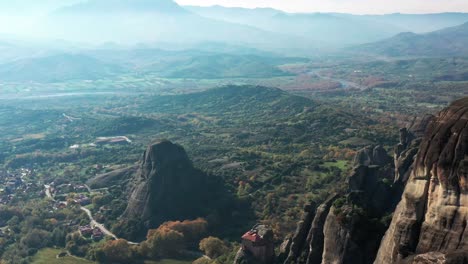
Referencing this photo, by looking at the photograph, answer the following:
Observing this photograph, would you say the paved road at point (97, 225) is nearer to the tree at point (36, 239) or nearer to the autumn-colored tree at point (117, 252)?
the tree at point (36, 239)

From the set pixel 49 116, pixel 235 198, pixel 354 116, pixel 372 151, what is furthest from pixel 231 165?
pixel 49 116

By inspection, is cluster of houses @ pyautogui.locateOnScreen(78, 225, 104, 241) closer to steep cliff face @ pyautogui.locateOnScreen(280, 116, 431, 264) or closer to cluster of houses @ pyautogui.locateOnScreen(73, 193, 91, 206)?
cluster of houses @ pyautogui.locateOnScreen(73, 193, 91, 206)

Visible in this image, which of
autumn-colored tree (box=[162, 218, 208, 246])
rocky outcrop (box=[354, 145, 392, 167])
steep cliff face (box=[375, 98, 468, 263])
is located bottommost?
autumn-colored tree (box=[162, 218, 208, 246])

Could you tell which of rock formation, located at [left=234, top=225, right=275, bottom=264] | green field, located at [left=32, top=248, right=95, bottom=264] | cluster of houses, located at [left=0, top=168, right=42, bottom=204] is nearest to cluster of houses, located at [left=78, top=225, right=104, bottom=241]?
green field, located at [left=32, top=248, right=95, bottom=264]

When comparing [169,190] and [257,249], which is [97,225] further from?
[257,249]

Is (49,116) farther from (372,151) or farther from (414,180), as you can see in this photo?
(414,180)

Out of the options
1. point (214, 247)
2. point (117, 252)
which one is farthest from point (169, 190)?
point (214, 247)
